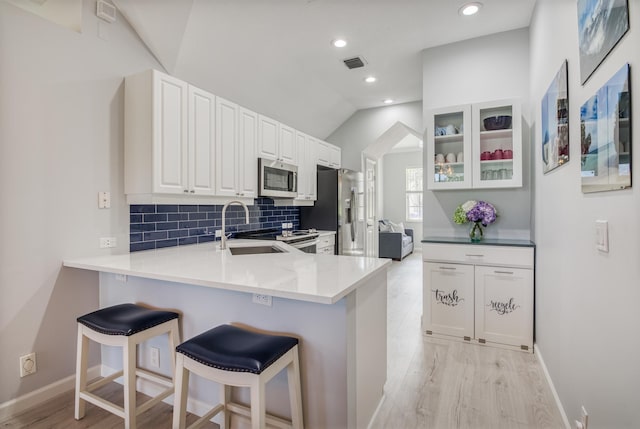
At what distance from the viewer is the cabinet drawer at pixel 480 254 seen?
276cm

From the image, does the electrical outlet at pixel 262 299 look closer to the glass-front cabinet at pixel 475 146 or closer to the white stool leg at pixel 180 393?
the white stool leg at pixel 180 393

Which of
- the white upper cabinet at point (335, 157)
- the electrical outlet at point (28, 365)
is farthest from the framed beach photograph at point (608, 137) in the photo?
the white upper cabinet at point (335, 157)

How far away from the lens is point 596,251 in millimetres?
1329

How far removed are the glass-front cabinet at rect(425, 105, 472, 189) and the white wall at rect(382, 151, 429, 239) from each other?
5812mm

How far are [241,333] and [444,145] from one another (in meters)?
2.79

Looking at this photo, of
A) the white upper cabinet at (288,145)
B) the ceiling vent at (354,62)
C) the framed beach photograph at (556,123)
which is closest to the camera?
the framed beach photograph at (556,123)

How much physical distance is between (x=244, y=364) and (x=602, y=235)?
1.51 meters

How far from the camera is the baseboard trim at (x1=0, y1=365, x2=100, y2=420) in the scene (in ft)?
6.13

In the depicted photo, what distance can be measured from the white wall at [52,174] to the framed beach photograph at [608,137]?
287 cm

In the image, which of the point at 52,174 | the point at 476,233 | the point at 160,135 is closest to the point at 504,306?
the point at 476,233

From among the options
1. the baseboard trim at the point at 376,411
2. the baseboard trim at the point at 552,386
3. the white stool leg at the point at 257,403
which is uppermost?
the white stool leg at the point at 257,403

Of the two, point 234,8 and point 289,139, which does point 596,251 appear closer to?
point 234,8

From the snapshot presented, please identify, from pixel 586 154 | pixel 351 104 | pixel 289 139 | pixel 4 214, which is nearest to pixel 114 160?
pixel 4 214

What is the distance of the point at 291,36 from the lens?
10.2ft
